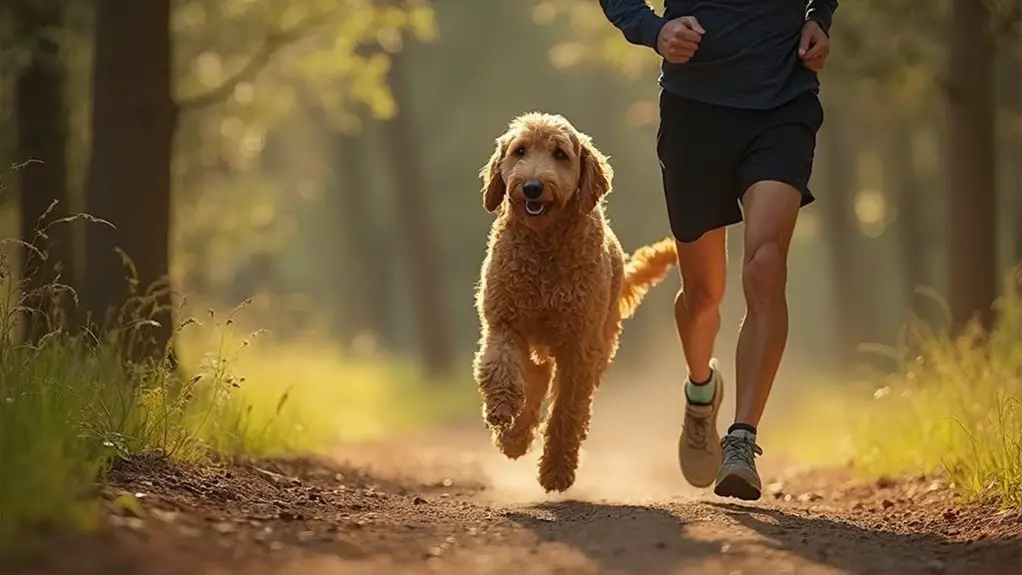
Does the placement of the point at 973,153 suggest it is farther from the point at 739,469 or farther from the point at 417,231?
the point at 417,231

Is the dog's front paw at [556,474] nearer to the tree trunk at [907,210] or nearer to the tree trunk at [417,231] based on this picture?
the tree trunk at [417,231]

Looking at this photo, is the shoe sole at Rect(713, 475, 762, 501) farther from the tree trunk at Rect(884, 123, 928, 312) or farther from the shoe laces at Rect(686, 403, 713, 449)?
the tree trunk at Rect(884, 123, 928, 312)

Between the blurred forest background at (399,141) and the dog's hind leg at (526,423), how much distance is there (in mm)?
1695

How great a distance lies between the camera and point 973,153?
9.16 meters

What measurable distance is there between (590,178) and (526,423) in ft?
3.83

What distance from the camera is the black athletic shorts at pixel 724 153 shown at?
19.0 ft

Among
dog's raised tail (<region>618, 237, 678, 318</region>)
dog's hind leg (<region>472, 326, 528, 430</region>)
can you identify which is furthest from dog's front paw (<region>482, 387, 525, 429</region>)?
dog's raised tail (<region>618, 237, 678, 318</region>)

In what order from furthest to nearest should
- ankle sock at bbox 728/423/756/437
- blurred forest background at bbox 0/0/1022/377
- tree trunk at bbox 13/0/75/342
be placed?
tree trunk at bbox 13/0/75/342, blurred forest background at bbox 0/0/1022/377, ankle sock at bbox 728/423/756/437

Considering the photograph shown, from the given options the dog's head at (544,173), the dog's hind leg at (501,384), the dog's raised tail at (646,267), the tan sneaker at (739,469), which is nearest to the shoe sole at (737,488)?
the tan sneaker at (739,469)

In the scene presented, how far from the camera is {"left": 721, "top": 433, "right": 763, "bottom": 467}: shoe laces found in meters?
5.45

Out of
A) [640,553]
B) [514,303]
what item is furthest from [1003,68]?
[640,553]

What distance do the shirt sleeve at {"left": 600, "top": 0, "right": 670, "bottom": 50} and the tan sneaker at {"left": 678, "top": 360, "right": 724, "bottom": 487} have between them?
170cm

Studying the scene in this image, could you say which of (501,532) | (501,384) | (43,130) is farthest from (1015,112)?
(501,532)

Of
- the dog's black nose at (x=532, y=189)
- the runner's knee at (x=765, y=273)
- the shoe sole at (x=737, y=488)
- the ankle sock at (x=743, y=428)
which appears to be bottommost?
the shoe sole at (x=737, y=488)
